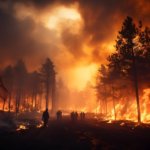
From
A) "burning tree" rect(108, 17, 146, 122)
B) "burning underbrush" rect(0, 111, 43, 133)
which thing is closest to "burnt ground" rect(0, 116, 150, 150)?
"burning underbrush" rect(0, 111, 43, 133)

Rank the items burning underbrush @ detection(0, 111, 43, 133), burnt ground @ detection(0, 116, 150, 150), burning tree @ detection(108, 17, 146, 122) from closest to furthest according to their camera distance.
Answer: burnt ground @ detection(0, 116, 150, 150) → burning underbrush @ detection(0, 111, 43, 133) → burning tree @ detection(108, 17, 146, 122)

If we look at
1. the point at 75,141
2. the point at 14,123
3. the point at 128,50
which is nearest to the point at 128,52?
the point at 128,50

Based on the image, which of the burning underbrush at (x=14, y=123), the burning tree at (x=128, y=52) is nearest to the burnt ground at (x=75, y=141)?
the burning underbrush at (x=14, y=123)

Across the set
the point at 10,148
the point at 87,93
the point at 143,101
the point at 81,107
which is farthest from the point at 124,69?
the point at 81,107

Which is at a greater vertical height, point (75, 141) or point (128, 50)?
point (128, 50)

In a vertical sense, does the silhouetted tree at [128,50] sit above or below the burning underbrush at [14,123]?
above

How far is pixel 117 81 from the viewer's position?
86.1 feet

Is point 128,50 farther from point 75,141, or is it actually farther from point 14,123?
point 14,123

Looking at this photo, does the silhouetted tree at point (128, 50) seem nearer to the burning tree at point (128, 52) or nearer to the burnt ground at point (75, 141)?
the burning tree at point (128, 52)

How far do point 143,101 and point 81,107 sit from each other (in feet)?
246

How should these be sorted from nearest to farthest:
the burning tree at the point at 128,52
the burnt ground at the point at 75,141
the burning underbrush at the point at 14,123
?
the burnt ground at the point at 75,141 → the burning underbrush at the point at 14,123 → the burning tree at the point at 128,52

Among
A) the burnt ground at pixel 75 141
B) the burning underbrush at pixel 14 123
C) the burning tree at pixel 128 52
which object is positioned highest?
the burning tree at pixel 128 52

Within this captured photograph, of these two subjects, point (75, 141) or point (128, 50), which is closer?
point (75, 141)

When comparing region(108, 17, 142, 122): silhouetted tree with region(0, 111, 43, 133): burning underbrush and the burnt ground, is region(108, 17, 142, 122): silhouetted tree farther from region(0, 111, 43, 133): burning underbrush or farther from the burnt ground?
region(0, 111, 43, 133): burning underbrush
